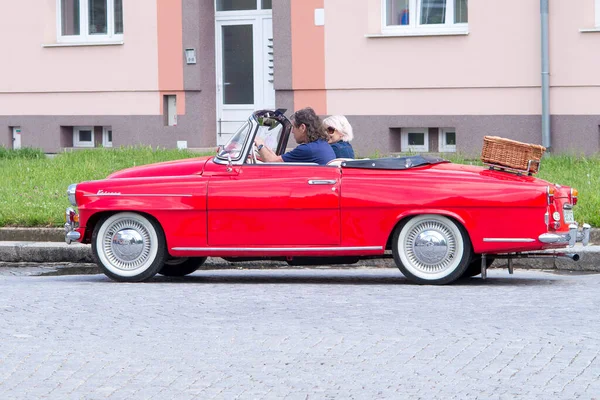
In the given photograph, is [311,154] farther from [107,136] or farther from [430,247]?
[107,136]

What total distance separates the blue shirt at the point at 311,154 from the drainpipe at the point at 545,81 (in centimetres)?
843

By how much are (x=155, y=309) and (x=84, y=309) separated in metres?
0.50

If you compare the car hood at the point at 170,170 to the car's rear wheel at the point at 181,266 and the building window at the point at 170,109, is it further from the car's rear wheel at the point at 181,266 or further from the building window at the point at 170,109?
the building window at the point at 170,109

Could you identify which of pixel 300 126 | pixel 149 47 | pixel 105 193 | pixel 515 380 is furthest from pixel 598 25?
pixel 515 380

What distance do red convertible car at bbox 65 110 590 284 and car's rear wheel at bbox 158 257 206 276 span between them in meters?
0.69

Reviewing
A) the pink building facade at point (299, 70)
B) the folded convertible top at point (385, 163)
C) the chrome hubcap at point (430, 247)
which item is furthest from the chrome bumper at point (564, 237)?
the pink building facade at point (299, 70)

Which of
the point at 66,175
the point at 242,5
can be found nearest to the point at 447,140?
the point at 242,5

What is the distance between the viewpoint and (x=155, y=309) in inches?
337

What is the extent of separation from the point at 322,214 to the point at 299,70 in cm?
1024

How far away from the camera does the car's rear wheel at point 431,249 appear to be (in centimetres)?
969

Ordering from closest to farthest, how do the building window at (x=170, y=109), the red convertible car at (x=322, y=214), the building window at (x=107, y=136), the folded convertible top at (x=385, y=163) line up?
the red convertible car at (x=322, y=214)
the folded convertible top at (x=385, y=163)
the building window at (x=170, y=109)
the building window at (x=107, y=136)

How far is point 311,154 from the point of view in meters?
10.4

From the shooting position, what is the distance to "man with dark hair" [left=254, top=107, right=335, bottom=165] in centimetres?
1040

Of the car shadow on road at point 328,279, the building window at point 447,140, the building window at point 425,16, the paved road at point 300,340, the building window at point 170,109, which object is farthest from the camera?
the building window at point 170,109
